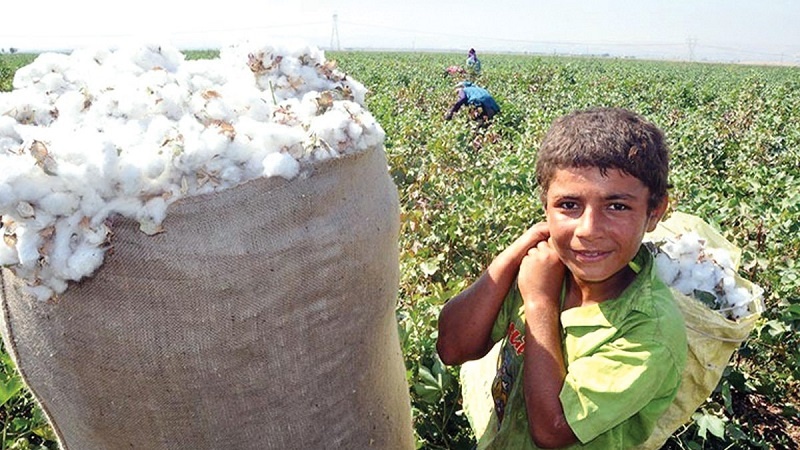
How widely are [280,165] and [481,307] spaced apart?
67cm

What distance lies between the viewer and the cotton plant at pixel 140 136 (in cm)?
90

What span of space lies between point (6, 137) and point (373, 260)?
0.61m

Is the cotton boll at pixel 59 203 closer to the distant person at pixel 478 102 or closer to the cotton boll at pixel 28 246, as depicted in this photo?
the cotton boll at pixel 28 246

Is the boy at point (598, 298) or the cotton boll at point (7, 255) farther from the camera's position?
the boy at point (598, 298)

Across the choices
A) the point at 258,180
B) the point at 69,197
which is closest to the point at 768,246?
the point at 258,180

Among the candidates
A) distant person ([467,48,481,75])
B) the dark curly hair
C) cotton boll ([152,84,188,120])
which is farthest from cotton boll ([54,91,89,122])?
distant person ([467,48,481,75])

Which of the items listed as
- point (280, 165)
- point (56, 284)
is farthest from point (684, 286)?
point (56, 284)

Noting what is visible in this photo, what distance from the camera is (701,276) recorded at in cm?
146

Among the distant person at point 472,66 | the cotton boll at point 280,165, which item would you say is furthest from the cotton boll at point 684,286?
the distant person at point 472,66

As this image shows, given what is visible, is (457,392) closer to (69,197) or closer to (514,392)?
(514,392)

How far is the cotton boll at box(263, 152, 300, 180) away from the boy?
53 centimetres

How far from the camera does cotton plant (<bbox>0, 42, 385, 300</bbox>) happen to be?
0.90 metres

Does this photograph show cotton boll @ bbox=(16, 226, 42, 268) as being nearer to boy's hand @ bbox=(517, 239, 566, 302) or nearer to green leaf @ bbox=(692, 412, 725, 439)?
boy's hand @ bbox=(517, 239, 566, 302)

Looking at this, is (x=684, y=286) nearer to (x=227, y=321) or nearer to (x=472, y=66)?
Result: (x=227, y=321)
